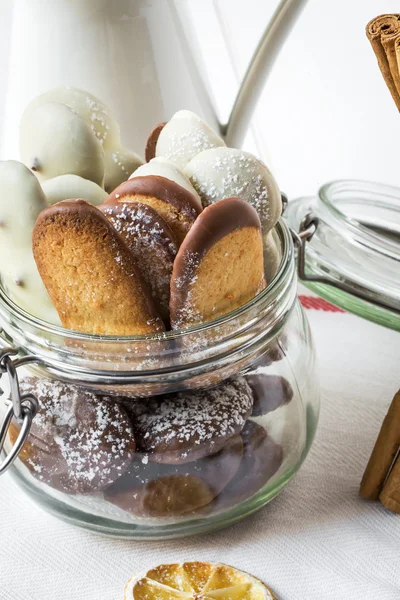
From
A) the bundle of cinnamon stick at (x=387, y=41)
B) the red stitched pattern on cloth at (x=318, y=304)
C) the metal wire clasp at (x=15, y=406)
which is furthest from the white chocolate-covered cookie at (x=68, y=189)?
the red stitched pattern on cloth at (x=318, y=304)

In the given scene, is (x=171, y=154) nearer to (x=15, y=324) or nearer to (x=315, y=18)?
(x=15, y=324)

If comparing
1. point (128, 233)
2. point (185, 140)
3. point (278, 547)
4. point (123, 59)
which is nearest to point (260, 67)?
point (123, 59)

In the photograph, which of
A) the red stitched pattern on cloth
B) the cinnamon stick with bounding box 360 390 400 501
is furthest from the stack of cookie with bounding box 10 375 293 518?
the red stitched pattern on cloth

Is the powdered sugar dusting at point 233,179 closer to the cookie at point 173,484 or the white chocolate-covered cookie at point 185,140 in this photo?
the white chocolate-covered cookie at point 185,140

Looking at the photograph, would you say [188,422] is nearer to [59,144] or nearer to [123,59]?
[59,144]

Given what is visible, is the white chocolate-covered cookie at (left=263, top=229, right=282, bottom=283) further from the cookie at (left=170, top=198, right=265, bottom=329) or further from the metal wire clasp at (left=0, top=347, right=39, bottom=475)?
the metal wire clasp at (left=0, top=347, right=39, bottom=475)

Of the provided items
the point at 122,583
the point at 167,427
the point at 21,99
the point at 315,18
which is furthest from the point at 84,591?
the point at 315,18
